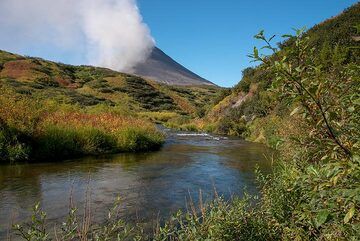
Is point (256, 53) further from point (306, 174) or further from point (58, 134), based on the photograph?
point (58, 134)

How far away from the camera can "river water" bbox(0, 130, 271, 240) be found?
764cm

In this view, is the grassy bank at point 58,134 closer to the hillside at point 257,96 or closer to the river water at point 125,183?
the river water at point 125,183

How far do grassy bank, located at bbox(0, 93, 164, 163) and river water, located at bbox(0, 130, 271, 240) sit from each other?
97cm

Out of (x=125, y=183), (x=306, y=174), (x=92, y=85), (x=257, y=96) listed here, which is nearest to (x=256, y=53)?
(x=306, y=174)

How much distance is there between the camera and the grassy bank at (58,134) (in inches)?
516

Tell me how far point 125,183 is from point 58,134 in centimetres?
568

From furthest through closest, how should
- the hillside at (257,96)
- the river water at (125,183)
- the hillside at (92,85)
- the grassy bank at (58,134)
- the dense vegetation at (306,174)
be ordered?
the hillside at (92,85) → the hillside at (257,96) → the grassy bank at (58,134) → the river water at (125,183) → the dense vegetation at (306,174)

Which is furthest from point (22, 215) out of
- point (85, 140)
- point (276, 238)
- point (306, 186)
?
point (85, 140)

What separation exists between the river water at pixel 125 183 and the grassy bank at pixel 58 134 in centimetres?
97

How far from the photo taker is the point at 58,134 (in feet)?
48.8

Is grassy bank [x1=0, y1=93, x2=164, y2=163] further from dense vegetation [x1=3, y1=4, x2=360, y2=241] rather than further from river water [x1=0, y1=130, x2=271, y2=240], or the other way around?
dense vegetation [x1=3, y1=4, x2=360, y2=241]

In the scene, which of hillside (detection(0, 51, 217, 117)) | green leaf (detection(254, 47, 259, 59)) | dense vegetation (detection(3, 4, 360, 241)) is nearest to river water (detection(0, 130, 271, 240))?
dense vegetation (detection(3, 4, 360, 241))

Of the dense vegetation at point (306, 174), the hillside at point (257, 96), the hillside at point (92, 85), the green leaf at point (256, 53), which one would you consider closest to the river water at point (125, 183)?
the dense vegetation at point (306, 174)

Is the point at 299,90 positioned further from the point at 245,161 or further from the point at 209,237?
the point at 245,161
